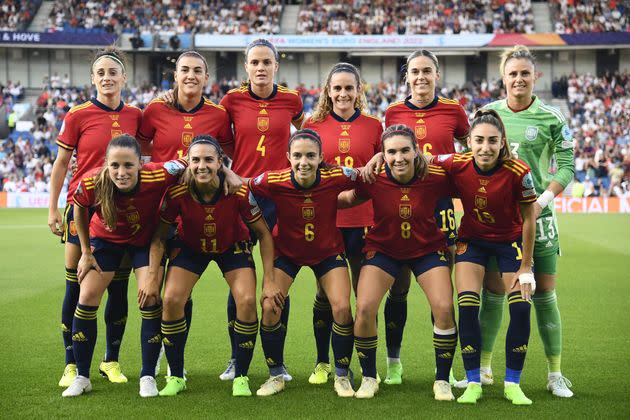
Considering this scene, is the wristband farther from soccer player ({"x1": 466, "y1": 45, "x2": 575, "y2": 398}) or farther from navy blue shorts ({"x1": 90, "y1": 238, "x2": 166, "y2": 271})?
navy blue shorts ({"x1": 90, "y1": 238, "x2": 166, "y2": 271})

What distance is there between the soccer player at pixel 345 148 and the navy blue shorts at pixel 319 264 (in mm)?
301

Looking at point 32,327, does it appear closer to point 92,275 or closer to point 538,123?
point 92,275

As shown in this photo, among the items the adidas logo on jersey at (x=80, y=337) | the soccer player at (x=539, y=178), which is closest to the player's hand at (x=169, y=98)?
the adidas logo on jersey at (x=80, y=337)

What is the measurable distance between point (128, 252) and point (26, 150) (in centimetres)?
3005

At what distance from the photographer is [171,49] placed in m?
38.8

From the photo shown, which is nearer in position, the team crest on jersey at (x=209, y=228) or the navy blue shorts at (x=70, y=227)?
the team crest on jersey at (x=209, y=228)

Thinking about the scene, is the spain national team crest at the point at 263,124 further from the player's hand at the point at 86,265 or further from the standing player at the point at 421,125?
the player's hand at the point at 86,265

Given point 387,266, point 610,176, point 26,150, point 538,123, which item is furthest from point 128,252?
point 26,150

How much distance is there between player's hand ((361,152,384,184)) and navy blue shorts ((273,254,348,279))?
63 cm

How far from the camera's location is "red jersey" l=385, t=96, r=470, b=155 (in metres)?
6.20

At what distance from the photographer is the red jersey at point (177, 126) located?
20.4 ft

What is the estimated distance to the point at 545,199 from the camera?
570cm

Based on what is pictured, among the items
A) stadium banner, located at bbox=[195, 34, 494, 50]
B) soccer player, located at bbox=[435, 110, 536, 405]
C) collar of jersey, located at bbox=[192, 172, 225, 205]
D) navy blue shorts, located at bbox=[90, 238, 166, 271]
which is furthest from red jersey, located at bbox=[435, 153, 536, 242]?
stadium banner, located at bbox=[195, 34, 494, 50]

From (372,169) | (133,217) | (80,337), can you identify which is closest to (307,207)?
(372,169)
